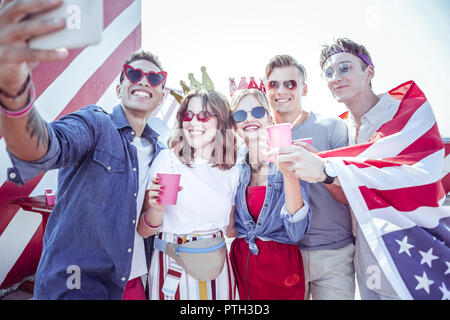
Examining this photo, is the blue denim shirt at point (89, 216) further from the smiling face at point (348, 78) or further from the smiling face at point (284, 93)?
the smiling face at point (348, 78)

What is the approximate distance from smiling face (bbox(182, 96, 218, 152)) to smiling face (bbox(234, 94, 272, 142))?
224 mm

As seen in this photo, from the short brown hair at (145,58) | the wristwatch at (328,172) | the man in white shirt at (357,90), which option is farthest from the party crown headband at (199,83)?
the wristwatch at (328,172)

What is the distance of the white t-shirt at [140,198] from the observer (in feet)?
5.64

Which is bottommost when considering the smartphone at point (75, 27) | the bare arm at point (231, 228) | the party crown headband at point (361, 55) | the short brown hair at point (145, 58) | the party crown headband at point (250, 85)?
the bare arm at point (231, 228)

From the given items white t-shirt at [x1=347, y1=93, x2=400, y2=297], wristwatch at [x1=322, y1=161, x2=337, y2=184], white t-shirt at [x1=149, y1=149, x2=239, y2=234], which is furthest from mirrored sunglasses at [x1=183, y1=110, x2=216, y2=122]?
white t-shirt at [x1=347, y1=93, x2=400, y2=297]

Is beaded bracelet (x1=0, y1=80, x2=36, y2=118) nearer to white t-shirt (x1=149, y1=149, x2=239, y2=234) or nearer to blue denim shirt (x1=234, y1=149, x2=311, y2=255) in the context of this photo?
white t-shirt (x1=149, y1=149, x2=239, y2=234)

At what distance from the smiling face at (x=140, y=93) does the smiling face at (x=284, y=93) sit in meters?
1.02

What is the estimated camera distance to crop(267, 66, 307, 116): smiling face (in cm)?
220

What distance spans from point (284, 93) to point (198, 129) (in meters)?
0.89

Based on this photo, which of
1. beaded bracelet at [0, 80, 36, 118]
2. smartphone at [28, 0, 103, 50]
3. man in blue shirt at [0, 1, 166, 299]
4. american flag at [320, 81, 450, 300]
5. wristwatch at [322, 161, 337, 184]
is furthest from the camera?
wristwatch at [322, 161, 337, 184]

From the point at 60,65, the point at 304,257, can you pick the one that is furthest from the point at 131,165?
the point at 60,65

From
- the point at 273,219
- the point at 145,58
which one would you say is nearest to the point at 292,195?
the point at 273,219
